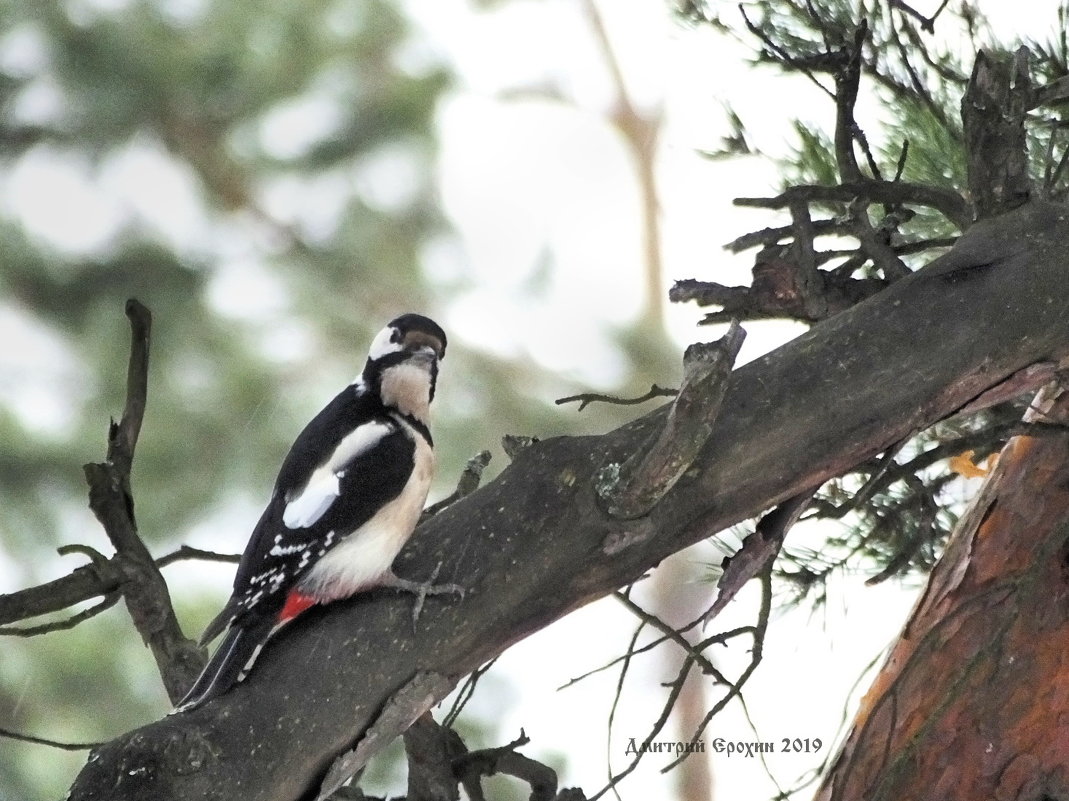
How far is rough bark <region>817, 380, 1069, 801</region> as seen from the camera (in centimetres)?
105

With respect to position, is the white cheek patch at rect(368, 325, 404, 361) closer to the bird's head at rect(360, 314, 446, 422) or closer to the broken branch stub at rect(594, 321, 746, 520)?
the bird's head at rect(360, 314, 446, 422)

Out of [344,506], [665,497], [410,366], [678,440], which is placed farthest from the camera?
[410,366]

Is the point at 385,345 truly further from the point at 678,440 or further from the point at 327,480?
the point at 678,440

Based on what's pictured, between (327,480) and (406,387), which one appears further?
(406,387)

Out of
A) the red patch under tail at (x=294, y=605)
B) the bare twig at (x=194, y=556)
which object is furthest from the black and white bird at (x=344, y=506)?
the bare twig at (x=194, y=556)

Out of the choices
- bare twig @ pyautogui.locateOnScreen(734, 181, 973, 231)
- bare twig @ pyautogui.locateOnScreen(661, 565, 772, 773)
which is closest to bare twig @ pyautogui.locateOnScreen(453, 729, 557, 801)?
bare twig @ pyautogui.locateOnScreen(661, 565, 772, 773)

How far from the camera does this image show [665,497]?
94cm

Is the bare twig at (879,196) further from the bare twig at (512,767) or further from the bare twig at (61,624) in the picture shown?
the bare twig at (61,624)

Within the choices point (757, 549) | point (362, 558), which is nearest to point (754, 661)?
point (757, 549)

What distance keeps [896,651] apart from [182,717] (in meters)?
0.69

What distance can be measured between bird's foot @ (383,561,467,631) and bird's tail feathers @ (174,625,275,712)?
0.36ft

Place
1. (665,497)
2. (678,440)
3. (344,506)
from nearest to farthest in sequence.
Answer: (678,440) → (665,497) → (344,506)

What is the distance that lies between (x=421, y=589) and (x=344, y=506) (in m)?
0.15

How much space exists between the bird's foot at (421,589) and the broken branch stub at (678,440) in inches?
5.3
